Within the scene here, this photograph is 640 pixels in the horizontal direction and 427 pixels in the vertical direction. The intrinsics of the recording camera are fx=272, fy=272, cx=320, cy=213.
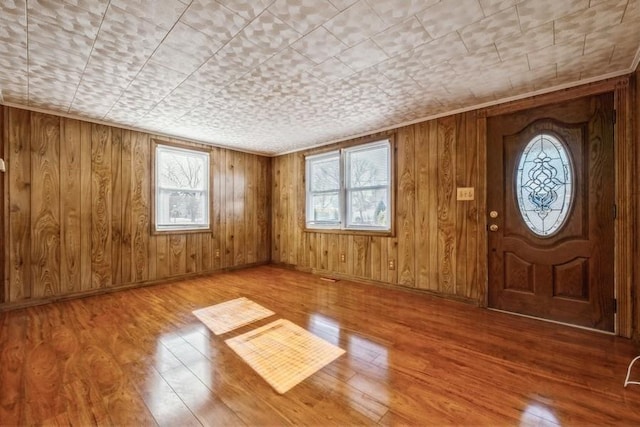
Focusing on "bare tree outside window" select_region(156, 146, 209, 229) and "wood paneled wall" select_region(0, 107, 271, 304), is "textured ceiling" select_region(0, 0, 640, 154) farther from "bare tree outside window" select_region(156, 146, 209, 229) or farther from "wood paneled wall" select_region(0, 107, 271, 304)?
"bare tree outside window" select_region(156, 146, 209, 229)

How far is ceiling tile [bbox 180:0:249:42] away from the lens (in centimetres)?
162

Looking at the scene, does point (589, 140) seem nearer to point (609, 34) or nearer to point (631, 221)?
point (631, 221)

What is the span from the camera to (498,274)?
304 centimetres

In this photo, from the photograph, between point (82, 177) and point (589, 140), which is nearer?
point (589, 140)

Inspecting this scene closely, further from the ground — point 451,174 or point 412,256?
point 451,174

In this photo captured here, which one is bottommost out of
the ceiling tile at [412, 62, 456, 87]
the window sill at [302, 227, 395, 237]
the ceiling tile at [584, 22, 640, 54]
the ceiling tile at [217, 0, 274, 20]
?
the window sill at [302, 227, 395, 237]

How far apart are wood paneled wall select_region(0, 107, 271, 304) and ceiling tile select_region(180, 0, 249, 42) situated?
288cm

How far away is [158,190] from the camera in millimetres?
4219

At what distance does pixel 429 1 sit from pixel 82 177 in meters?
4.28

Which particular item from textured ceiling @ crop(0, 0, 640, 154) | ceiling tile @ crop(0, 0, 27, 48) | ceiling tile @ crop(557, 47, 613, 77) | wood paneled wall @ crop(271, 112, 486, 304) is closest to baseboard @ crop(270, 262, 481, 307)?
wood paneled wall @ crop(271, 112, 486, 304)

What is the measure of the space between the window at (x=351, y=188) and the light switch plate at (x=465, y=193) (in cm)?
94

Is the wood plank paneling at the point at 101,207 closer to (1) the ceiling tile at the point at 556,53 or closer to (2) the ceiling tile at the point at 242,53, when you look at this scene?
(2) the ceiling tile at the point at 242,53

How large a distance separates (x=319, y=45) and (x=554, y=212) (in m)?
2.72

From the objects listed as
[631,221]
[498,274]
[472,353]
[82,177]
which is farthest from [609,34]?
[82,177]
